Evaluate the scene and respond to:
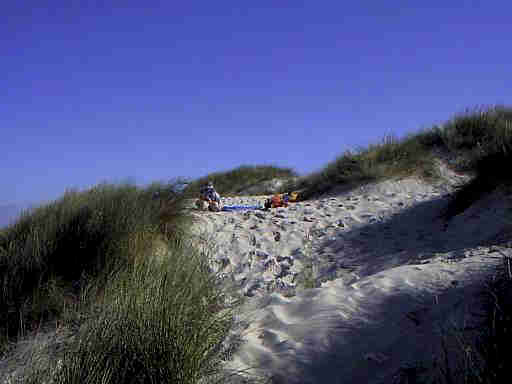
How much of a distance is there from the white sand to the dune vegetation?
33 centimetres

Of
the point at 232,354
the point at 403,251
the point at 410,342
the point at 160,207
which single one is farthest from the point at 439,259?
the point at 160,207

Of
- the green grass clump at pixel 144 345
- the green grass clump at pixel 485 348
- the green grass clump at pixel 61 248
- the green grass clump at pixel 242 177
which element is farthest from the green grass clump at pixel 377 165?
the green grass clump at pixel 242 177

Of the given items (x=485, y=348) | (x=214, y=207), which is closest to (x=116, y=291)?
(x=485, y=348)

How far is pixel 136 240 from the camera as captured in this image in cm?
435

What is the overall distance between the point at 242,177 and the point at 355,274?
14672mm

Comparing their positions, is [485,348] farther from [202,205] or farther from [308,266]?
[202,205]

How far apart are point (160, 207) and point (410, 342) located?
3.91 meters

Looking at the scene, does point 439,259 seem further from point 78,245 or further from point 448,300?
point 78,245

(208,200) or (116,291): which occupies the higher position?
(208,200)

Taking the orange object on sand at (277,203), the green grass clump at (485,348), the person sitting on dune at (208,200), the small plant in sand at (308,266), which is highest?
the person sitting on dune at (208,200)

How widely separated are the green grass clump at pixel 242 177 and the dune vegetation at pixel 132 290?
378 inches

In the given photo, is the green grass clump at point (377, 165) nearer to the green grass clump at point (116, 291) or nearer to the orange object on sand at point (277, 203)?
the orange object on sand at point (277, 203)

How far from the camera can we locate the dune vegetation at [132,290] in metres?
1.95

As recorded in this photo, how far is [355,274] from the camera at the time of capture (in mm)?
4574
